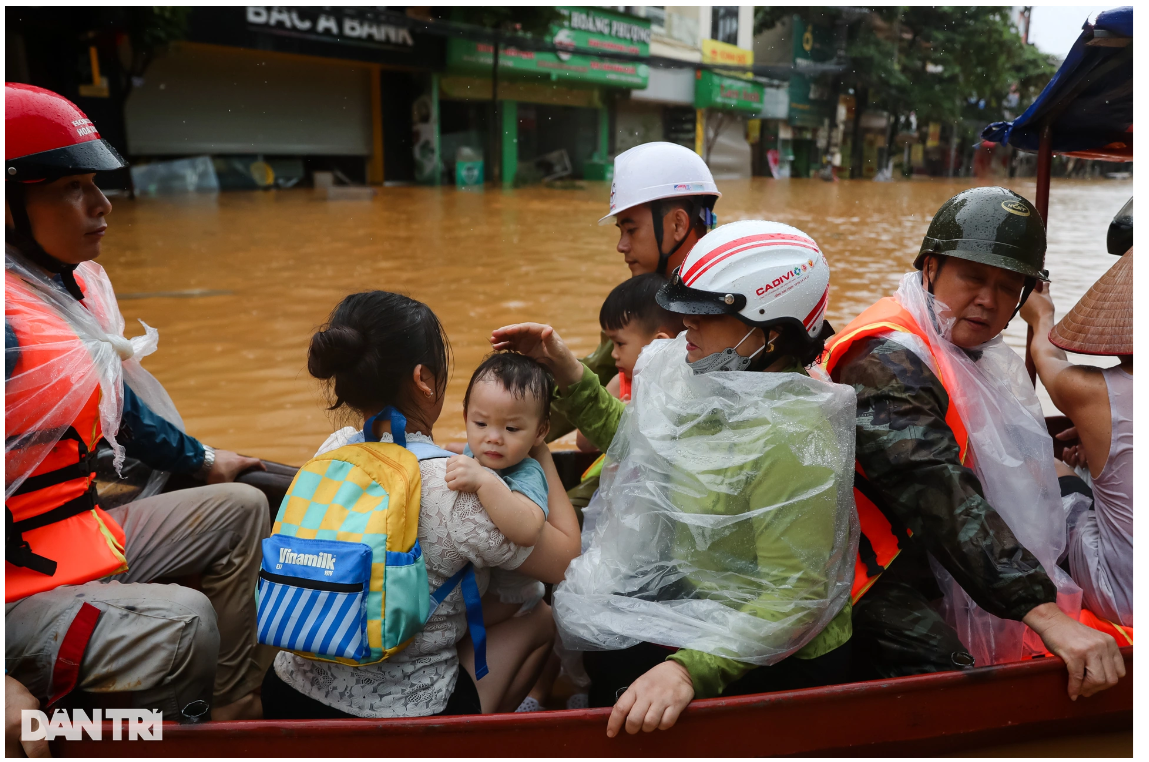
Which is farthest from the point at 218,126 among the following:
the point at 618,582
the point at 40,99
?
the point at 618,582

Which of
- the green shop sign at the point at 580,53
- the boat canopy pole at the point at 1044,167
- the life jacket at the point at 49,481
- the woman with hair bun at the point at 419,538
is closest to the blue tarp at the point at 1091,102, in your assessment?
the boat canopy pole at the point at 1044,167

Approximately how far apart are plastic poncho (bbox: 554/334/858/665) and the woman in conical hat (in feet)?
2.85

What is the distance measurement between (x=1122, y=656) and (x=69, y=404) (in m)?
2.75

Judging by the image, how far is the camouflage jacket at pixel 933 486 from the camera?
6.64 ft

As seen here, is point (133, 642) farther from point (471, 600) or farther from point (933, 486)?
point (933, 486)

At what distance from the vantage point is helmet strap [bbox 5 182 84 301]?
7.52 feet

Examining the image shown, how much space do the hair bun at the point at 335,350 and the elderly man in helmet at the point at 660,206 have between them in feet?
5.11

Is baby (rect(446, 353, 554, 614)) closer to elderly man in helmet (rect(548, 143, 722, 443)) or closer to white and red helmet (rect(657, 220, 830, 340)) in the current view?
white and red helmet (rect(657, 220, 830, 340))

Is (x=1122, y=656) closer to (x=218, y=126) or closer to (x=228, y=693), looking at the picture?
(x=228, y=693)

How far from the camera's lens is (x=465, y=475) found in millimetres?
1877

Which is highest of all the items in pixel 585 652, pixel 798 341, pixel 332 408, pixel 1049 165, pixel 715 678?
pixel 1049 165

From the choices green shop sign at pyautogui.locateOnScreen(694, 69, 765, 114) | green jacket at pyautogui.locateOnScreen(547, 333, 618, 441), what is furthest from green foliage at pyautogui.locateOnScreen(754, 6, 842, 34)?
green jacket at pyautogui.locateOnScreen(547, 333, 618, 441)

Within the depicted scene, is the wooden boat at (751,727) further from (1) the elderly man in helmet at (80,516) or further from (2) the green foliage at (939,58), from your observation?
(2) the green foliage at (939,58)

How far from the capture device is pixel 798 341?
212 centimetres
